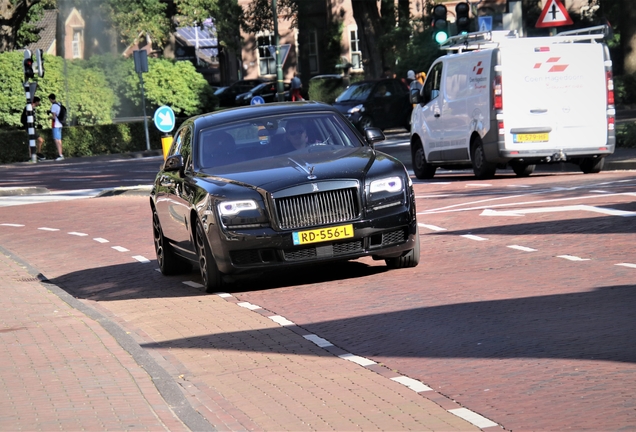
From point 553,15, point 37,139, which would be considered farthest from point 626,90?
point 37,139

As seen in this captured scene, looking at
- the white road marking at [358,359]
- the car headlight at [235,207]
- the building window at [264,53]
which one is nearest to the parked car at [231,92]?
the building window at [264,53]

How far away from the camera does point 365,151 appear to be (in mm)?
11773

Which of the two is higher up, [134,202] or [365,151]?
[365,151]

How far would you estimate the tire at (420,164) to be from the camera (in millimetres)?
23181

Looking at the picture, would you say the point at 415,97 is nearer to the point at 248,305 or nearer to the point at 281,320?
the point at 248,305

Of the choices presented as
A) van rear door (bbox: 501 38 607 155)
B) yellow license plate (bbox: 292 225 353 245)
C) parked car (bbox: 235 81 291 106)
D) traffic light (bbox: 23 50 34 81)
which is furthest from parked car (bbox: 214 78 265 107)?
yellow license plate (bbox: 292 225 353 245)

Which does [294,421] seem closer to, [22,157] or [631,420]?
[631,420]

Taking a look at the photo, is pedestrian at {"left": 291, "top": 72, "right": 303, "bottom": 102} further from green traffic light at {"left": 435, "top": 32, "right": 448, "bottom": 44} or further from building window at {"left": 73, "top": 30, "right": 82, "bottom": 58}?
building window at {"left": 73, "top": 30, "right": 82, "bottom": 58}

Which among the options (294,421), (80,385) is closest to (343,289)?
(80,385)

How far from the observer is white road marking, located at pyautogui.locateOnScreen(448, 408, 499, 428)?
238 inches

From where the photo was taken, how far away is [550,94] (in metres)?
20.1

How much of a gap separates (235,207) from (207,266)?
777 mm

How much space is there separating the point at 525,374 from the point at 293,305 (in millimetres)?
3484

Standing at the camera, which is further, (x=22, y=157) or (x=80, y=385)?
(x=22, y=157)
